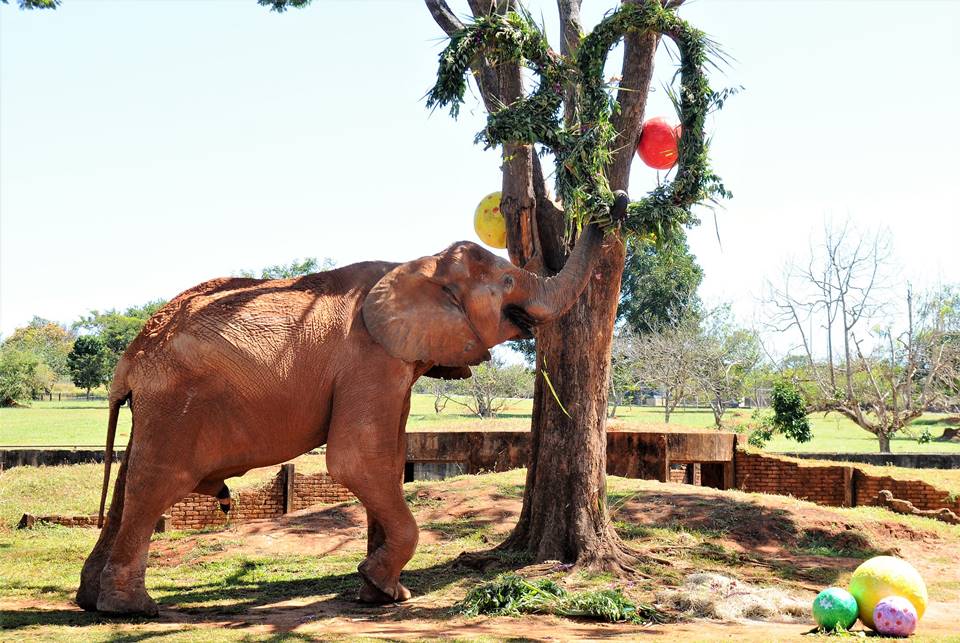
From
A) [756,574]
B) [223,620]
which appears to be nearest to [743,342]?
[756,574]

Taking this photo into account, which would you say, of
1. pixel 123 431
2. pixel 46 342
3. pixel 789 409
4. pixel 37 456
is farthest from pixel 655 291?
pixel 46 342

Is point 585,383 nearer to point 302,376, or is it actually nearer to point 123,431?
point 302,376

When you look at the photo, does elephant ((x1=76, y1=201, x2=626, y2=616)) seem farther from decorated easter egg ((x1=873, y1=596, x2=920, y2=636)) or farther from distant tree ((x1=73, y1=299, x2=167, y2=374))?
distant tree ((x1=73, y1=299, x2=167, y2=374))

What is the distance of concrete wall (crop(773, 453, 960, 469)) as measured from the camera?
23.8 metres

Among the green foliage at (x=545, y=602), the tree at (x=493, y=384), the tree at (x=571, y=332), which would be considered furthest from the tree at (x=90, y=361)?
the green foliage at (x=545, y=602)

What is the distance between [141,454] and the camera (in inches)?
306

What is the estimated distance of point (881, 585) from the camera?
7.38 metres

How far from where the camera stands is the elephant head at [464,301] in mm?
A: 8281

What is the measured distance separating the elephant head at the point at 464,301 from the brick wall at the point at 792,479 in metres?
11.6

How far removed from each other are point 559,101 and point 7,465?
55.1ft

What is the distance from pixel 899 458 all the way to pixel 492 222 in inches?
696

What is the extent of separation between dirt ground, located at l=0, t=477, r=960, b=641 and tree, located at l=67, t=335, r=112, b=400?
193ft

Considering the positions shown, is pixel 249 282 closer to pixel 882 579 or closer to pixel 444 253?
pixel 444 253

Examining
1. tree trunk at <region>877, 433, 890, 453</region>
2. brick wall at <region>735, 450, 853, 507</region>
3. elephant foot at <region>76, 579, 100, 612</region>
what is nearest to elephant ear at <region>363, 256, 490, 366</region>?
elephant foot at <region>76, 579, 100, 612</region>
